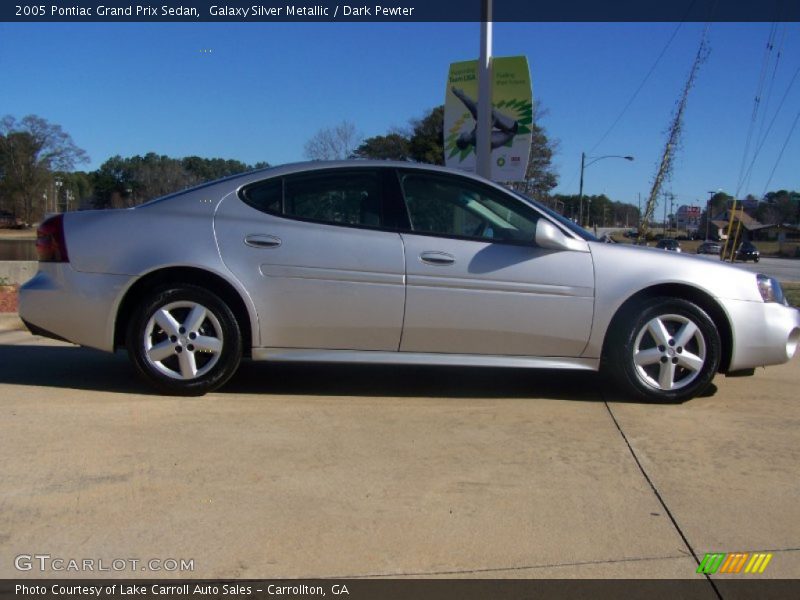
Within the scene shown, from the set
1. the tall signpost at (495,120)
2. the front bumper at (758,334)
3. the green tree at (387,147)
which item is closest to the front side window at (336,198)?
the front bumper at (758,334)

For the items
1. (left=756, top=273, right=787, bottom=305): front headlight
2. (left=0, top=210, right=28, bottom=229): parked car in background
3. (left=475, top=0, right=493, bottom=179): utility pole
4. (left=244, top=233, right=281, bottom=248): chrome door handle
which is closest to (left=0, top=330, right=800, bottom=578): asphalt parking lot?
(left=756, top=273, right=787, bottom=305): front headlight

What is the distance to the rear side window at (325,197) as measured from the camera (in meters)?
4.95

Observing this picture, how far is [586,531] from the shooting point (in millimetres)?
3102

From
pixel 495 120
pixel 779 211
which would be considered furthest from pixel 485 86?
pixel 779 211

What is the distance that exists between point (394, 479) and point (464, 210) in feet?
6.96

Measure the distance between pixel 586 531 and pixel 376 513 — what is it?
34.6 inches

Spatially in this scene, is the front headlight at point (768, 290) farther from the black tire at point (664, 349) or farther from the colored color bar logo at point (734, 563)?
the colored color bar logo at point (734, 563)

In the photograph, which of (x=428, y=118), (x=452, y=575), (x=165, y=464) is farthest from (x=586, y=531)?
(x=428, y=118)

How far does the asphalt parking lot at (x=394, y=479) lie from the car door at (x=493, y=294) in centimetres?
42

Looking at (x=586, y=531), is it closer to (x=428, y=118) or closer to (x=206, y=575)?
(x=206, y=575)

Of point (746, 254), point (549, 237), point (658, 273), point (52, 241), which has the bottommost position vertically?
point (746, 254)

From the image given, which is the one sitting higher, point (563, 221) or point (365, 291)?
point (563, 221)

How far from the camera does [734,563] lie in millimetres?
2875

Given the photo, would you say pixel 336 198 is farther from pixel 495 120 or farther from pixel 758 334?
pixel 495 120
